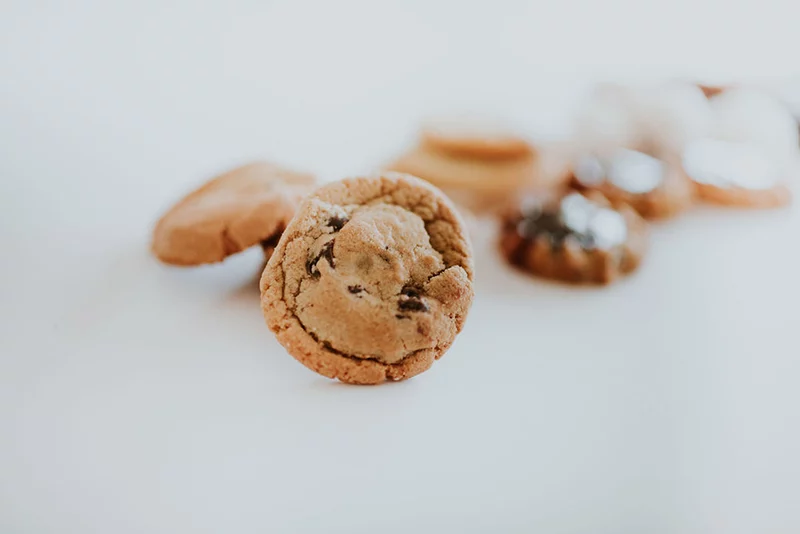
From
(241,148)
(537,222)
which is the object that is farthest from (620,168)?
(241,148)

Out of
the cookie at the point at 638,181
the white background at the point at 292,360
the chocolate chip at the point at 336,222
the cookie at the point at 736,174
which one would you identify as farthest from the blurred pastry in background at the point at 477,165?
the chocolate chip at the point at 336,222

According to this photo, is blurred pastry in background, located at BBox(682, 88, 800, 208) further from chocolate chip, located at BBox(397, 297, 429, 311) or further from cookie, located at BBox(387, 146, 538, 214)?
chocolate chip, located at BBox(397, 297, 429, 311)

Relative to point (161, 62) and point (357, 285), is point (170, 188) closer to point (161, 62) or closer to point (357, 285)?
point (161, 62)

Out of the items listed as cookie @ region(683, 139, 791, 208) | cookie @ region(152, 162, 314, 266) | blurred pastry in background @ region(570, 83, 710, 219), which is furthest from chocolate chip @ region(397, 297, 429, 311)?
cookie @ region(683, 139, 791, 208)

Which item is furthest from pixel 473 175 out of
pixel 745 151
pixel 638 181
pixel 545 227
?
pixel 745 151

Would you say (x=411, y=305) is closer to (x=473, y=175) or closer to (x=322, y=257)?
(x=322, y=257)

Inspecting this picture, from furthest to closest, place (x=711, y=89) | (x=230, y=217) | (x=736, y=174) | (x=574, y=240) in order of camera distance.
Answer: (x=711, y=89), (x=736, y=174), (x=574, y=240), (x=230, y=217)
